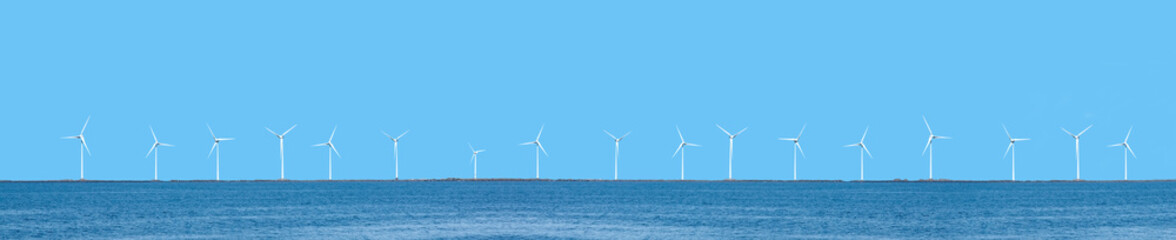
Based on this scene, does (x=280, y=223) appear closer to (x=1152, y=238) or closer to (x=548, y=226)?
(x=548, y=226)

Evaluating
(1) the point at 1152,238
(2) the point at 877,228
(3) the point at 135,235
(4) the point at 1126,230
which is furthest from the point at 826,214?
(3) the point at 135,235

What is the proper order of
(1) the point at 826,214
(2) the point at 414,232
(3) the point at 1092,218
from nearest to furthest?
1. (2) the point at 414,232
2. (3) the point at 1092,218
3. (1) the point at 826,214

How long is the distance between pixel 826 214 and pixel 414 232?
112ft

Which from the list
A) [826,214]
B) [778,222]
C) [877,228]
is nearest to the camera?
[877,228]

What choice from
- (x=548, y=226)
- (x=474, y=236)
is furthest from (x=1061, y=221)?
(x=474, y=236)

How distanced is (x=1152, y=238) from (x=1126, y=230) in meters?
7.10

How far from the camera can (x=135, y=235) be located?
67.4 meters

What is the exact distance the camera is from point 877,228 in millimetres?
74562

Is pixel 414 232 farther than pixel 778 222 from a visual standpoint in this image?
No

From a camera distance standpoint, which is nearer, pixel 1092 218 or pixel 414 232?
pixel 414 232

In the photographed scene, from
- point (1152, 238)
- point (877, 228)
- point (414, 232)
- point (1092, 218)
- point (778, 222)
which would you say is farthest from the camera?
point (1092, 218)

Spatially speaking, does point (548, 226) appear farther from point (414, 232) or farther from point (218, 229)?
point (218, 229)

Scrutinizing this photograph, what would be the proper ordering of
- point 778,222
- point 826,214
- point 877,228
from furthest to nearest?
point 826,214, point 778,222, point 877,228

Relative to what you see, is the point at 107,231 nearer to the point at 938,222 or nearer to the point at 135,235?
the point at 135,235
